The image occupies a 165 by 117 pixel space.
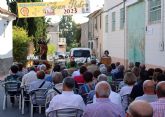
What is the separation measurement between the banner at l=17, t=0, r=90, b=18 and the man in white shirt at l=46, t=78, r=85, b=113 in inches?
1231

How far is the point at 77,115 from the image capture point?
8250mm

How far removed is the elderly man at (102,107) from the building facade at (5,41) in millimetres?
26453

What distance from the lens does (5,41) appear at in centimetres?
3547

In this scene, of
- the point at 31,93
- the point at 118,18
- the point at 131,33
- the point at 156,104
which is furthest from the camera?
the point at 118,18

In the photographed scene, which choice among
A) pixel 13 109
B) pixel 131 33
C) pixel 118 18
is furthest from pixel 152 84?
pixel 118 18

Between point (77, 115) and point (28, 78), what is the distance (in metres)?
6.01

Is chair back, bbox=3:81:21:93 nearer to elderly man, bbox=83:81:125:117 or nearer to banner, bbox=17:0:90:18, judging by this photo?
elderly man, bbox=83:81:125:117

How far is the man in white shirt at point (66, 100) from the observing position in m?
8.09

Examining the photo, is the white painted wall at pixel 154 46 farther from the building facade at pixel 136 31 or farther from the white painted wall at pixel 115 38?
the white painted wall at pixel 115 38

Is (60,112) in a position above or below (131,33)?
below

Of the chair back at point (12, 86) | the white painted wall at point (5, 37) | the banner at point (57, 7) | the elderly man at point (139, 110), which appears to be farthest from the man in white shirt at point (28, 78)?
the banner at point (57, 7)

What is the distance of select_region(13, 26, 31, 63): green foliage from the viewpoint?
37.1m

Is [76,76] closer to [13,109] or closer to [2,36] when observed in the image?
[13,109]

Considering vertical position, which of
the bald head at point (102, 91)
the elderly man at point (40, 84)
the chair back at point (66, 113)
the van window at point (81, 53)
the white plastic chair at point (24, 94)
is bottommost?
the white plastic chair at point (24, 94)
